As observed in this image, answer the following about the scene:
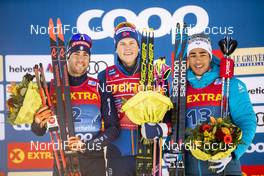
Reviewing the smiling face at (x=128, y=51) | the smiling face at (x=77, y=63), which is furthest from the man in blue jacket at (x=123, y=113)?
the smiling face at (x=77, y=63)

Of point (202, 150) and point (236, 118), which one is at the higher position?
point (236, 118)

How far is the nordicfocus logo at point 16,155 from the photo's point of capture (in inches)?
92.4

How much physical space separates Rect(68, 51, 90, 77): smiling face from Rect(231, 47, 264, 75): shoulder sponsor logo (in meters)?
0.93

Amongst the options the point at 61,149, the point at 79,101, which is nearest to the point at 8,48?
the point at 79,101

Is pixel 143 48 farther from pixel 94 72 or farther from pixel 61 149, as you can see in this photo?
pixel 61 149

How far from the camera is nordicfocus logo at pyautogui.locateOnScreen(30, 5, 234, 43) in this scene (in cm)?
230

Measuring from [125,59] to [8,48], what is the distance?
73cm

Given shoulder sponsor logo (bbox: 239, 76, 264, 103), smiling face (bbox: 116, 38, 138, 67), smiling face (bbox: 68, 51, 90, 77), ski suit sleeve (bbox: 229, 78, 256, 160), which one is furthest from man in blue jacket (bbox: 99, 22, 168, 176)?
shoulder sponsor logo (bbox: 239, 76, 264, 103)

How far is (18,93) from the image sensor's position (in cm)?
232

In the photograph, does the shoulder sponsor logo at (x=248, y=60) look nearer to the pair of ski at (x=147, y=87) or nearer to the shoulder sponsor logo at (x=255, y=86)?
the shoulder sponsor logo at (x=255, y=86)

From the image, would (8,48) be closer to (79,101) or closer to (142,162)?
(79,101)

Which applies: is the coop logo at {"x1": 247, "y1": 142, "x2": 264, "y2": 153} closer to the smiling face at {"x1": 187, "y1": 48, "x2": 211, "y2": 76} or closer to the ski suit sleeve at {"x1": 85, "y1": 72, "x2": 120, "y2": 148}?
the smiling face at {"x1": 187, "y1": 48, "x2": 211, "y2": 76}

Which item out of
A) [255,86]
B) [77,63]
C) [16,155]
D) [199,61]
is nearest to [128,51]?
[77,63]

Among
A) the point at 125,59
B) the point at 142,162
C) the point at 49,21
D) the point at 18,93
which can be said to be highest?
the point at 49,21
